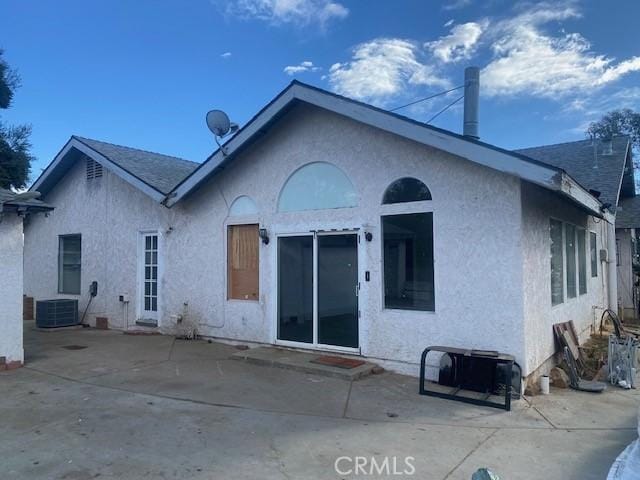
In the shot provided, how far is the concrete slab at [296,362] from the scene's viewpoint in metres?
7.14

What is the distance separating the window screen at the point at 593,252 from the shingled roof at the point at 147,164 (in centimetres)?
1136

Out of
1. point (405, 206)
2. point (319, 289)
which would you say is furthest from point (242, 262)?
point (405, 206)

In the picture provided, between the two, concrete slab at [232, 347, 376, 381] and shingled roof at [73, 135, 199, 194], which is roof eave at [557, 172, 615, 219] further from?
shingled roof at [73, 135, 199, 194]

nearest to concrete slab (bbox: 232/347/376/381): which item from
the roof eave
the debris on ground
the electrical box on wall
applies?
the debris on ground

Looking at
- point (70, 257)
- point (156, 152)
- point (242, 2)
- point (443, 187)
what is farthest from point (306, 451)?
point (156, 152)

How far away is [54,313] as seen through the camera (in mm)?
12367

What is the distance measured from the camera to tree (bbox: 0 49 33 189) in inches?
630

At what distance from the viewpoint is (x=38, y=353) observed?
361 inches

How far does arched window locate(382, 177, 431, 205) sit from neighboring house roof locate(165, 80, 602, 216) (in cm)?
81

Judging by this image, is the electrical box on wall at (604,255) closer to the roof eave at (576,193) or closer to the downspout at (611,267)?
the downspout at (611,267)

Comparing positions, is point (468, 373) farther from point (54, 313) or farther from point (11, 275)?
point (54, 313)

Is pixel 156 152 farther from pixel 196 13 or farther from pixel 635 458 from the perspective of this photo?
pixel 635 458

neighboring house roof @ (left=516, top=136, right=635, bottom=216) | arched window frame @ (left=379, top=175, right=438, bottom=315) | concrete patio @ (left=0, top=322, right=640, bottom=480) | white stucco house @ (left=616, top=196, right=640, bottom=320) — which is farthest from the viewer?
white stucco house @ (left=616, top=196, right=640, bottom=320)

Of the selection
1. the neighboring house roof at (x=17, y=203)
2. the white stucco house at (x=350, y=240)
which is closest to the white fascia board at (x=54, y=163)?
the white stucco house at (x=350, y=240)
